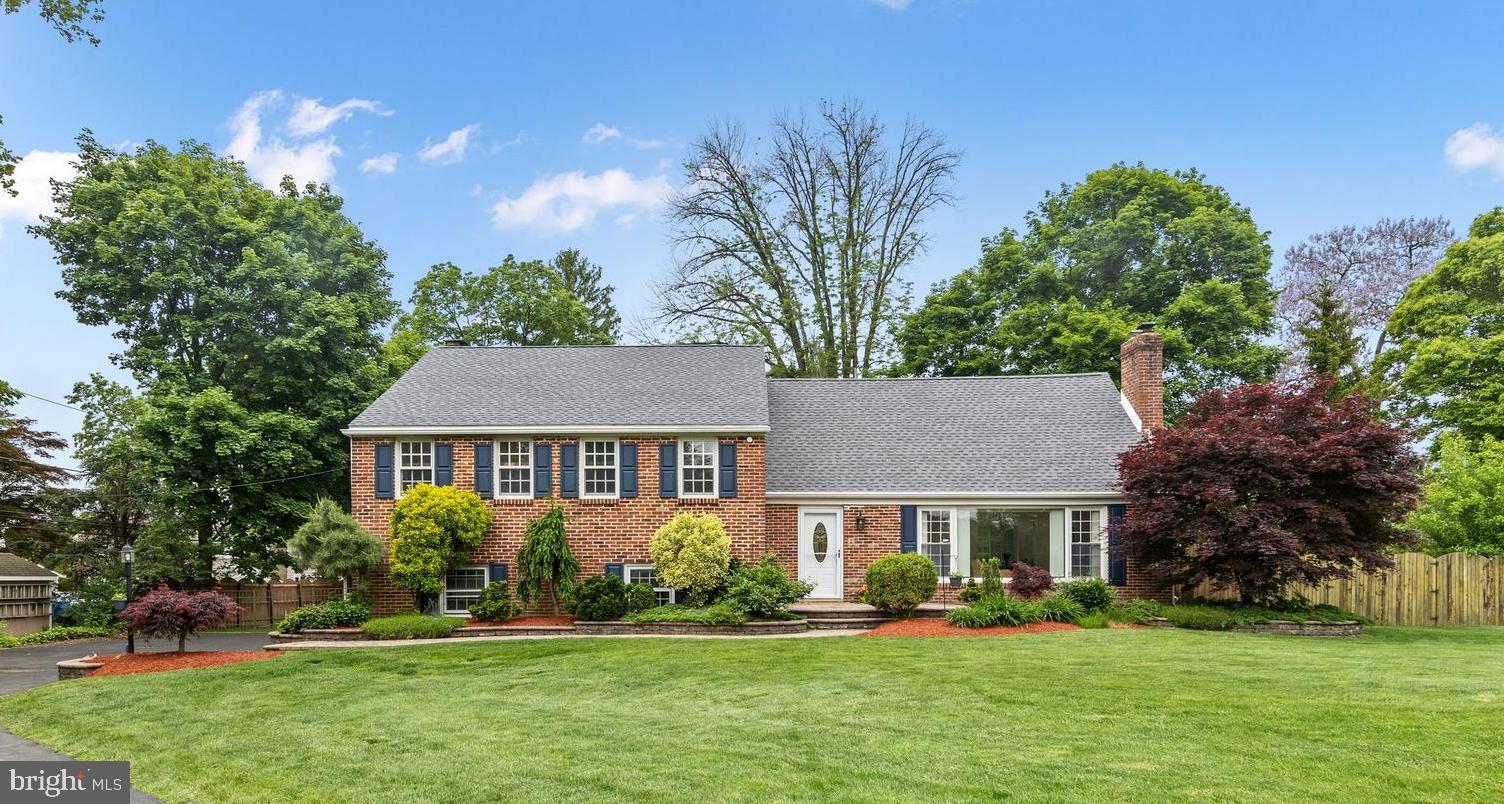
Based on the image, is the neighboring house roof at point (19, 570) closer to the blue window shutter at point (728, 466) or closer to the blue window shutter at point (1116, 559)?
the blue window shutter at point (728, 466)

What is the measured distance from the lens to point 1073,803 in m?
5.70

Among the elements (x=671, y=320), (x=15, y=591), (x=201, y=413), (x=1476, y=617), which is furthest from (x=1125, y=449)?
(x=15, y=591)

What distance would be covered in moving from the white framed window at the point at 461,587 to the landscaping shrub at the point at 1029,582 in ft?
36.5

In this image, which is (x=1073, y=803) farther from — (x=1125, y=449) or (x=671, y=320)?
(x=671, y=320)

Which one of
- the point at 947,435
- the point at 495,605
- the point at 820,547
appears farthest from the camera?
the point at 947,435

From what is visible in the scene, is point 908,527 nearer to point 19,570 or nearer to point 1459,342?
point 1459,342

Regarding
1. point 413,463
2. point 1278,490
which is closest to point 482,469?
point 413,463

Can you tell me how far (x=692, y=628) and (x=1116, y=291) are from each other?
19179mm

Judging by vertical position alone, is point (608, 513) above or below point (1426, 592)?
above

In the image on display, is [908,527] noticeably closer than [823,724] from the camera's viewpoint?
No

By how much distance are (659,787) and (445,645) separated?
9781 millimetres

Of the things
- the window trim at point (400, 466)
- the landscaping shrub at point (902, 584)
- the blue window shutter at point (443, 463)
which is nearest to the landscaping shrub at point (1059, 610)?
the landscaping shrub at point (902, 584)

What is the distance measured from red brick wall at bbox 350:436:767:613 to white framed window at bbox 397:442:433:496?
414mm

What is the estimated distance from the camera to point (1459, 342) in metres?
23.4
